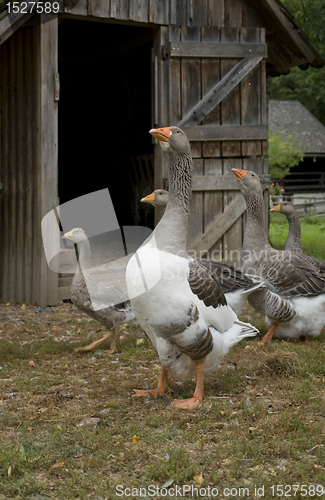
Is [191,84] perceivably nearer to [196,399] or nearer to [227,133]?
[227,133]

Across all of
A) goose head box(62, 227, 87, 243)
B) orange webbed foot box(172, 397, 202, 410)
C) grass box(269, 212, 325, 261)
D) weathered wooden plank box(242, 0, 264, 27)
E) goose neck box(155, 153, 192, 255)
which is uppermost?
weathered wooden plank box(242, 0, 264, 27)

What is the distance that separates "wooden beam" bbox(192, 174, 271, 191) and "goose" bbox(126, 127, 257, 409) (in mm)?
5190

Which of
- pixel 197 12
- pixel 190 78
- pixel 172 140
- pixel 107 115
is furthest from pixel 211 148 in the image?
pixel 107 115

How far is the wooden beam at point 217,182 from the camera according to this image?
10117 millimetres

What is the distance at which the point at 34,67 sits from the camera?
29.5 ft

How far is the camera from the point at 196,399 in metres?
4.75

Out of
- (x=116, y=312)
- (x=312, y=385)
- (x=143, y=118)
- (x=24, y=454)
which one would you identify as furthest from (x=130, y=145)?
(x=24, y=454)

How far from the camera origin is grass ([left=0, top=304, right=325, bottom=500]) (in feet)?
11.5

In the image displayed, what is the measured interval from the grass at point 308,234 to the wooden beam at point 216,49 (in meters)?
5.69

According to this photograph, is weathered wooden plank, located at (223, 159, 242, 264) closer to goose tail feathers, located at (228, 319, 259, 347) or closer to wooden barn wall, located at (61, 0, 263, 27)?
wooden barn wall, located at (61, 0, 263, 27)

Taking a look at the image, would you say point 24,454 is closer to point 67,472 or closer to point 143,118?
point 67,472

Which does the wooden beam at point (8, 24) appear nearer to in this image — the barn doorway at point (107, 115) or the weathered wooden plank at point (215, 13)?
the weathered wooden plank at point (215, 13)

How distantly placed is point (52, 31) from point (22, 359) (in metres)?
5.35

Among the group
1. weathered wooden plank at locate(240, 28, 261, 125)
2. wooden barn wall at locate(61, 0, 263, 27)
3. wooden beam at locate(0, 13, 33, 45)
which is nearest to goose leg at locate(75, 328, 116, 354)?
wooden beam at locate(0, 13, 33, 45)
